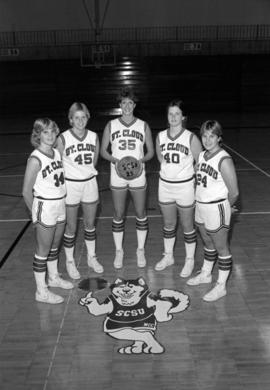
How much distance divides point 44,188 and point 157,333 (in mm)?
1733

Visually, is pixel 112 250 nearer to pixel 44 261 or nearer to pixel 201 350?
pixel 44 261

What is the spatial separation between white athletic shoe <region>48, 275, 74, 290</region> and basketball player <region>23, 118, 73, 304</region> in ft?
1.56

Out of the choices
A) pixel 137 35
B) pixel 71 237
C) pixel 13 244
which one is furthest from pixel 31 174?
pixel 137 35

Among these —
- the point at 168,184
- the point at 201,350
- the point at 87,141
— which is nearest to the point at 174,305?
the point at 201,350

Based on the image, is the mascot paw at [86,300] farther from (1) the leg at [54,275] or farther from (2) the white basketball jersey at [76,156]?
(2) the white basketball jersey at [76,156]

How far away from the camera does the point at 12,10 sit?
2120cm

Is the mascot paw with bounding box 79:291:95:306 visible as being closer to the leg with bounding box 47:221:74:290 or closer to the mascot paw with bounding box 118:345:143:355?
the leg with bounding box 47:221:74:290

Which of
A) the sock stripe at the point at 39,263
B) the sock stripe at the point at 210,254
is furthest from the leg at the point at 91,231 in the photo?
the sock stripe at the point at 210,254

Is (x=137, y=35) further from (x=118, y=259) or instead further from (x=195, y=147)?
(x=195, y=147)

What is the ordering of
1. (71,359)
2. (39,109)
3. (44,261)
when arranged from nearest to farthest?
(71,359) → (44,261) → (39,109)

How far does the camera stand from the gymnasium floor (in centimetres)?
355

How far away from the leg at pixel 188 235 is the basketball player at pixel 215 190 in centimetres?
40

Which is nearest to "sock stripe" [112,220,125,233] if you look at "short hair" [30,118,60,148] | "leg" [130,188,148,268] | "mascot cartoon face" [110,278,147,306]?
"leg" [130,188,148,268]

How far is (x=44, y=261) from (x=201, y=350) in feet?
5.94
